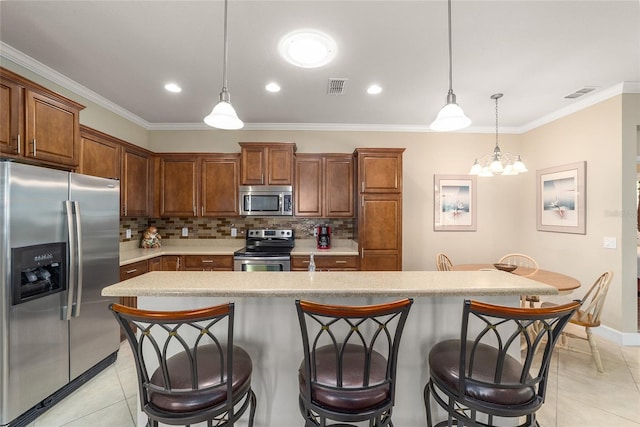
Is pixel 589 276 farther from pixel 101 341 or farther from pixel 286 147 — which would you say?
pixel 101 341

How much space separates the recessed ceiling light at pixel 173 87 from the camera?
302 centimetres

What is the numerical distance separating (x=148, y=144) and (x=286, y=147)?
2266 millimetres

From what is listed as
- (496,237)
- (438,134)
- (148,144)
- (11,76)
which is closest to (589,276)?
(496,237)

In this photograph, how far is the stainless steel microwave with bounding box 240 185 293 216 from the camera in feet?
12.9

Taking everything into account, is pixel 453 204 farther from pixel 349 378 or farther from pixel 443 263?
pixel 349 378

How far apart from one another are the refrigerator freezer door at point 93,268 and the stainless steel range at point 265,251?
1374 millimetres

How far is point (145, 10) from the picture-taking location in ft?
6.31

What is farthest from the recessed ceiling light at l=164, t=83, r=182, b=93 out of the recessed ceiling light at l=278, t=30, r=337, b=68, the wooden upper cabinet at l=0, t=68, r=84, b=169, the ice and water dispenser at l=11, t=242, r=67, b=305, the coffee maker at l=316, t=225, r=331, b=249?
the coffee maker at l=316, t=225, r=331, b=249

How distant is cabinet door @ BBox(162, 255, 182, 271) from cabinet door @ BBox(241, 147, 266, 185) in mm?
1382

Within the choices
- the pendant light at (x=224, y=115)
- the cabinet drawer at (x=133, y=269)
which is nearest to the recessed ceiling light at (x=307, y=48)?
the pendant light at (x=224, y=115)

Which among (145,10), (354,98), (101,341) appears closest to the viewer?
(145,10)

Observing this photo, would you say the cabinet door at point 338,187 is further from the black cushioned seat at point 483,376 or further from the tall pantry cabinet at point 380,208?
the black cushioned seat at point 483,376

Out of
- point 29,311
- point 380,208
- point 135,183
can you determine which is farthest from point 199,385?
point 135,183

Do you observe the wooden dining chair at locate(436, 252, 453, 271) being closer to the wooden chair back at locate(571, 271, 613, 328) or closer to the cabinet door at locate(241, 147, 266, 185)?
the wooden chair back at locate(571, 271, 613, 328)
